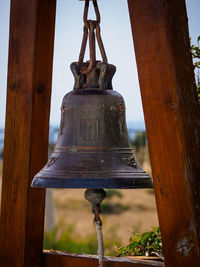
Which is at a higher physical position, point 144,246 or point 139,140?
point 139,140

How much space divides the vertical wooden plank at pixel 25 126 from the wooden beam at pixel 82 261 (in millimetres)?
80

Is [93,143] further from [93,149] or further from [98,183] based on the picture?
[98,183]

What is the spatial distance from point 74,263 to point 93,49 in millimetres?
1091

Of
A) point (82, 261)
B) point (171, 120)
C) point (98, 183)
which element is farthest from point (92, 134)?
point (82, 261)

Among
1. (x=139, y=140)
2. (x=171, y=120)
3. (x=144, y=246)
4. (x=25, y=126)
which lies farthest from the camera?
(x=139, y=140)

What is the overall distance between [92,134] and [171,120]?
1.35ft

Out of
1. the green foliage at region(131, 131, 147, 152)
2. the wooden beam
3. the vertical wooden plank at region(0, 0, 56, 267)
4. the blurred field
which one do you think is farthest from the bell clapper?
the blurred field

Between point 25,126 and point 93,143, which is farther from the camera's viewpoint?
point 25,126

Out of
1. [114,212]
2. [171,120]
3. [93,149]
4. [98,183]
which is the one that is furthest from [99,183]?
[114,212]

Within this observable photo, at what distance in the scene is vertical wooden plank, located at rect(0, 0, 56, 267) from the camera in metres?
2.00

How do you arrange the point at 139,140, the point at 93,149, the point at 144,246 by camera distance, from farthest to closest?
the point at 139,140
the point at 144,246
the point at 93,149

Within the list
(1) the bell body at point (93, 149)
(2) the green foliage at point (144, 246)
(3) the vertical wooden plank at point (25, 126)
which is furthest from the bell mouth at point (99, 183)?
(2) the green foliage at point (144, 246)

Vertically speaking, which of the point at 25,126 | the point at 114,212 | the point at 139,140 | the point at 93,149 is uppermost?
the point at 139,140

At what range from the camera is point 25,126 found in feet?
6.60
